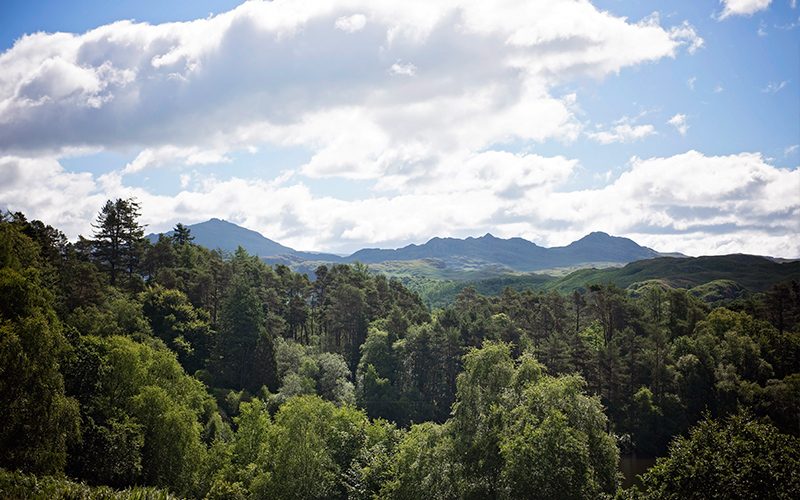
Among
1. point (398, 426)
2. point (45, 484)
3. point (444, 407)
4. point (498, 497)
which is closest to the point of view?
point (45, 484)

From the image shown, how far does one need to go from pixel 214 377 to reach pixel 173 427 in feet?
105

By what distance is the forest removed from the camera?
28609 mm

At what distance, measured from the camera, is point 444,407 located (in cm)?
8950

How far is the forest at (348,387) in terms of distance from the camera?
28.6 meters

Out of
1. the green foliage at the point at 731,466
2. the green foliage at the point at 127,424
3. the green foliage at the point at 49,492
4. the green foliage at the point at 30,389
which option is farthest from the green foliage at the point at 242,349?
the green foliage at the point at 731,466

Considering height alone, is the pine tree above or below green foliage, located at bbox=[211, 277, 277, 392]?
above

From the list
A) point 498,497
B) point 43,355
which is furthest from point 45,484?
point 498,497

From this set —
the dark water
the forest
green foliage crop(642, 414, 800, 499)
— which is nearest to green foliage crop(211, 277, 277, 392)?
the forest

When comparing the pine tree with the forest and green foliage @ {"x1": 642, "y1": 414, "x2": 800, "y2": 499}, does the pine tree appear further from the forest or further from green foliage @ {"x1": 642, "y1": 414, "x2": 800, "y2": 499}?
green foliage @ {"x1": 642, "y1": 414, "x2": 800, "y2": 499}

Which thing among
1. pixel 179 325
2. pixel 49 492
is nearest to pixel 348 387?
pixel 179 325

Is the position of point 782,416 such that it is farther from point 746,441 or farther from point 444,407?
point 746,441

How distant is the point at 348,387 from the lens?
84500 millimetres

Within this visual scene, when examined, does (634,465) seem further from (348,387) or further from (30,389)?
(30,389)

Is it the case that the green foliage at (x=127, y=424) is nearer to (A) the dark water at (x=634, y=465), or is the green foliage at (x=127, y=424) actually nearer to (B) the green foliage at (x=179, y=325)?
(B) the green foliage at (x=179, y=325)
